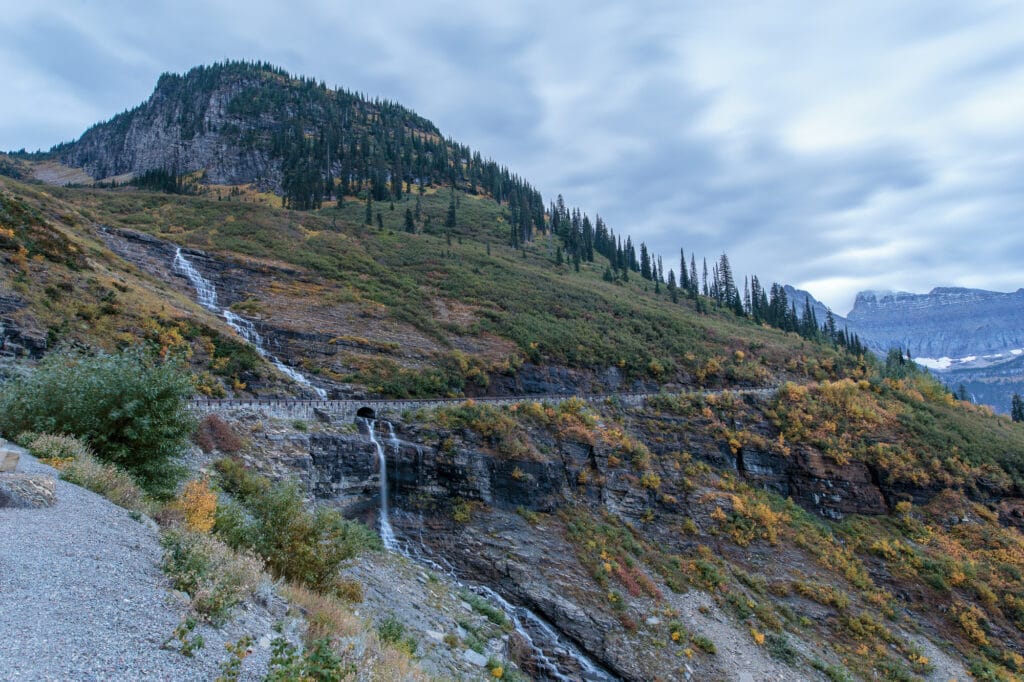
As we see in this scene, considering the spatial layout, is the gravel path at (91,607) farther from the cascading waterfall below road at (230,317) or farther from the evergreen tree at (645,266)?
the evergreen tree at (645,266)

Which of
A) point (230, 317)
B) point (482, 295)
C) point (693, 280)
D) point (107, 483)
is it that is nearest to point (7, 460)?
point (107, 483)

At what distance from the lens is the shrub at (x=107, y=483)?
428 inches

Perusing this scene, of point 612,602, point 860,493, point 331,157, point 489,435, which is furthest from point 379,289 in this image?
point 331,157

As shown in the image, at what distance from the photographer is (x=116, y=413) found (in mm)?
13000

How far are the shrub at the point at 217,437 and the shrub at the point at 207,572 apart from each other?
1304 cm

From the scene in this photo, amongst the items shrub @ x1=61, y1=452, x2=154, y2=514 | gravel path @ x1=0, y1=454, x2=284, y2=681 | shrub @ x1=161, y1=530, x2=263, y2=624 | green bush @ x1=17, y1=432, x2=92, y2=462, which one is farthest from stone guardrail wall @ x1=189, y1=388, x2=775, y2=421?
shrub @ x1=161, y1=530, x2=263, y2=624

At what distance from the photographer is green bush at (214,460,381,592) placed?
12.1 meters

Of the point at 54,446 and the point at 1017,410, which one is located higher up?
the point at 54,446

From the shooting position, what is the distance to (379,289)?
57656 millimetres

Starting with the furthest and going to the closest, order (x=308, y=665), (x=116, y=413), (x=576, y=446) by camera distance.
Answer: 1. (x=576, y=446)
2. (x=116, y=413)
3. (x=308, y=665)

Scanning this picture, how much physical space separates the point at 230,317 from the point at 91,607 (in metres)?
40.5

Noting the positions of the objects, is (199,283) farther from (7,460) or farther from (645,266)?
(645,266)

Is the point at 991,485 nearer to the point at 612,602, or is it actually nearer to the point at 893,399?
the point at 893,399

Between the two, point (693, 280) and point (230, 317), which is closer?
point (230, 317)
